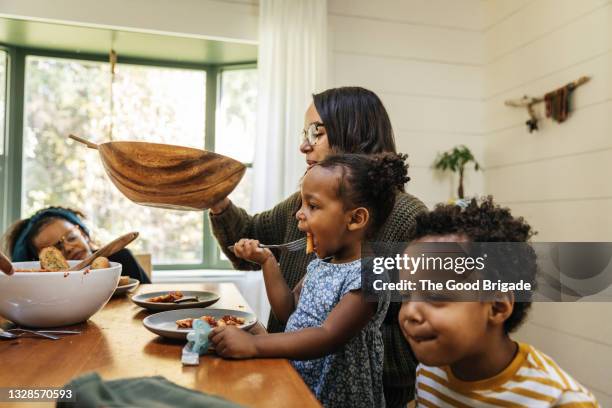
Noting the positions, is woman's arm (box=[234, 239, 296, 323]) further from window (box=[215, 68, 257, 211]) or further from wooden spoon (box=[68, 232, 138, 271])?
window (box=[215, 68, 257, 211])

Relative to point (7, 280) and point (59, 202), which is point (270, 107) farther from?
point (7, 280)

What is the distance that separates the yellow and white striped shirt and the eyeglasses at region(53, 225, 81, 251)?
1616 mm

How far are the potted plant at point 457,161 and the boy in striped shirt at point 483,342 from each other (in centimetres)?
240

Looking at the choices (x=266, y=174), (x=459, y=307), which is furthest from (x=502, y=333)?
(x=266, y=174)

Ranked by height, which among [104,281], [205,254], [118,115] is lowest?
[205,254]

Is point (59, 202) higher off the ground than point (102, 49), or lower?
lower

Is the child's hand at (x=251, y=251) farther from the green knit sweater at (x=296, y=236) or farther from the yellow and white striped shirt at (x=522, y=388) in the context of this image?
the yellow and white striped shirt at (x=522, y=388)

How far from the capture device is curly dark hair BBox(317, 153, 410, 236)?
1.14 meters

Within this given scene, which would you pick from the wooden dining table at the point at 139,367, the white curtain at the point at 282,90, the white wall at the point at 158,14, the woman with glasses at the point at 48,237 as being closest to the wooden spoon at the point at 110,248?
the wooden dining table at the point at 139,367

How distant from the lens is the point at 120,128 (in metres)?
3.43

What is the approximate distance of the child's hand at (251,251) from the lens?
4.00ft

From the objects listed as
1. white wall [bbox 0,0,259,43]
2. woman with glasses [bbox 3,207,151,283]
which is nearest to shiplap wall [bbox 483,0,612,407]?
white wall [bbox 0,0,259,43]

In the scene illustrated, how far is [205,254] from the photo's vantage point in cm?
354

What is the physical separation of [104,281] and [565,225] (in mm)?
2415
